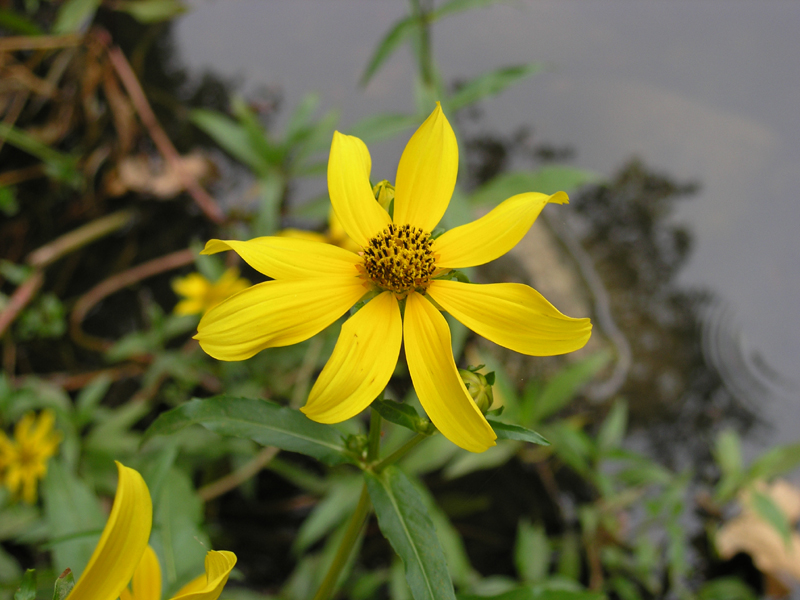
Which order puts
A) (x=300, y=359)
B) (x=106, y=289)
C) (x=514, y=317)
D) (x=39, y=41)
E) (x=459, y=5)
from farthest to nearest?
(x=39, y=41) → (x=106, y=289) → (x=300, y=359) → (x=459, y=5) → (x=514, y=317)

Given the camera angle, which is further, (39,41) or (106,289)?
(39,41)

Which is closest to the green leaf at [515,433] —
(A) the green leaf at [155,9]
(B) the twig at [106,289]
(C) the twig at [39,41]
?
(B) the twig at [106,289]

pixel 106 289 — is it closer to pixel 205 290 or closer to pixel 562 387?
pixel 205 290

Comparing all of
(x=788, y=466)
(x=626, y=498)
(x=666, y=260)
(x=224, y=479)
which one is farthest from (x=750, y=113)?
(x=224, y=479)

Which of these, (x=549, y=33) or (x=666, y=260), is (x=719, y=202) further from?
(x=549, y=33)

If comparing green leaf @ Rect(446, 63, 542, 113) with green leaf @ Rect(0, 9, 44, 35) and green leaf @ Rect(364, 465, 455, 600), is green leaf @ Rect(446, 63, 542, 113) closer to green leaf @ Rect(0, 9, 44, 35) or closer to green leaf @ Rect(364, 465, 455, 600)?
green leaf @ Rect(364, 465, 455, 600)

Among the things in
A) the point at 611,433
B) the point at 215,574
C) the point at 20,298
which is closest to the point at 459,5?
the point at 611,433

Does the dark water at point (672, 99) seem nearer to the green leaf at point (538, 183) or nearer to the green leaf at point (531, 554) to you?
the green leaf at point (538, 183)
